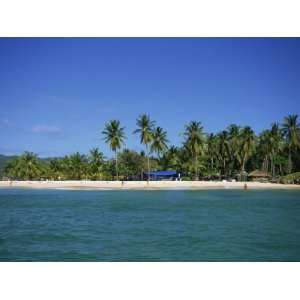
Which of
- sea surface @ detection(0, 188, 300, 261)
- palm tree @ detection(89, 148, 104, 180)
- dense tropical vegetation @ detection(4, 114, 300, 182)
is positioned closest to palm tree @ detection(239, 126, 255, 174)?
dense tropical vegetation @ detection(4, 114, 300, 182)

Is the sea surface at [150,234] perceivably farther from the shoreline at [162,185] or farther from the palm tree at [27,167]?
the palm tree at [27,167]

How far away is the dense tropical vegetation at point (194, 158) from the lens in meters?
28.7

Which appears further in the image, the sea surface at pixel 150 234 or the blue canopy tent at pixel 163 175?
the blue canopy tent at pixel 163 175

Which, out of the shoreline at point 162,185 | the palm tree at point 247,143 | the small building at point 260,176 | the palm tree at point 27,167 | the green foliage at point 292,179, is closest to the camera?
the shoreline at point 162,185

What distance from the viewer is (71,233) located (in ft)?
28.8

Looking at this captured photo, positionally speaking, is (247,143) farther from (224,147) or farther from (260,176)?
(260,176)

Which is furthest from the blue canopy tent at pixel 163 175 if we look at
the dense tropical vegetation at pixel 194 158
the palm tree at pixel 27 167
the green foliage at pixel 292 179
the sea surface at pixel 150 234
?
the sea surface at pixel 150 234

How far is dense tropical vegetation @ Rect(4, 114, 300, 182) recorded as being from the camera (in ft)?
94.2

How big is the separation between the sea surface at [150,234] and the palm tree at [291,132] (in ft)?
47.6

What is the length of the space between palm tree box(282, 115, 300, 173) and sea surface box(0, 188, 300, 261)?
14.5 meters

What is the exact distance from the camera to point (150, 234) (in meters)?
8.52
